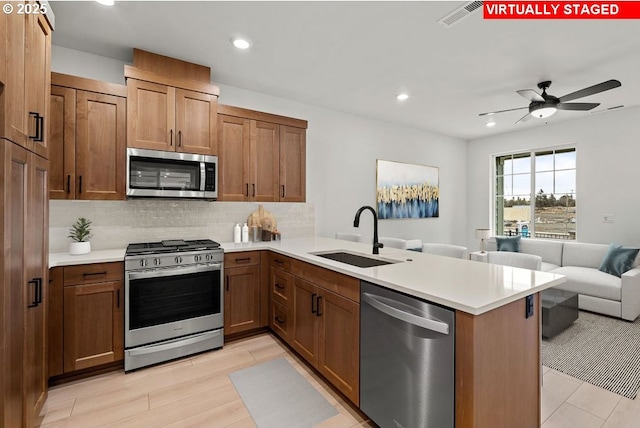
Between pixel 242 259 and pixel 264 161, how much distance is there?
1195mm

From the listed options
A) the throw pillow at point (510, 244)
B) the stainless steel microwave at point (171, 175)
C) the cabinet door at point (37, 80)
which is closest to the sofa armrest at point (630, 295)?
the throw pillow at point (510, 244)

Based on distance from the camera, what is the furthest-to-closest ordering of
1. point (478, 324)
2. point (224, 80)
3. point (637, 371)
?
point (224, 80), point (637, 371), point (478, 324)

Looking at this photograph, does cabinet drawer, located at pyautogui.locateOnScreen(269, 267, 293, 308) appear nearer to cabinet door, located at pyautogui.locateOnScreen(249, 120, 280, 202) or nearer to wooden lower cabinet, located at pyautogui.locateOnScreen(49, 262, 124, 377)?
cabinet door, located at pyautogui.locateOnScreen(249, 120, 280, 202)

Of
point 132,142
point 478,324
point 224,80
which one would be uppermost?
point 224,80

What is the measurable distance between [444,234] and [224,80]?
16.2ft

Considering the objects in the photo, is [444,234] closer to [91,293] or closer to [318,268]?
[318,268]

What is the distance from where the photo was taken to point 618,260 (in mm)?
3834

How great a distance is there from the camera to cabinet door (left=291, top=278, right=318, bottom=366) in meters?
2.30

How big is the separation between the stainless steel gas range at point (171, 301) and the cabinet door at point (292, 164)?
121 centimetres

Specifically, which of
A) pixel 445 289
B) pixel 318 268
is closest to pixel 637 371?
pixel 445 289

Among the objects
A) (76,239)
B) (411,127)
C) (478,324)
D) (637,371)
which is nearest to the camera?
(478,324)

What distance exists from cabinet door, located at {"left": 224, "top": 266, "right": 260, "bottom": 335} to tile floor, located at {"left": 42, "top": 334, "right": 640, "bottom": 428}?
42 cm

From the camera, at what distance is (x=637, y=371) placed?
95.9 inches

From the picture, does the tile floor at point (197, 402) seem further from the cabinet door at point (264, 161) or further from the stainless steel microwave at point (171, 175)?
the cabinet door at point (264, 161)
